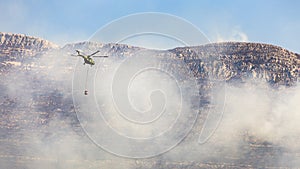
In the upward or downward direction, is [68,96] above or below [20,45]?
below

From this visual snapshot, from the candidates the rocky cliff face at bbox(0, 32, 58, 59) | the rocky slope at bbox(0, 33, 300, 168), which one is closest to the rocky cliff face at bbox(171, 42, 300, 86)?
the rocky slope at bbox(0, 33, 300, 168)

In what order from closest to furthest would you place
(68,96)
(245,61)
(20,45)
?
(245,61), (68,96), (20,45)

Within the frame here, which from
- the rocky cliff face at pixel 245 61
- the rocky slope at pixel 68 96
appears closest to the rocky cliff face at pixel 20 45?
the rocky slope at pixel 68 96

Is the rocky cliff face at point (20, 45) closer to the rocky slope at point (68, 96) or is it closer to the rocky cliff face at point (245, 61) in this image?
the rocky slope at point (68, 96)

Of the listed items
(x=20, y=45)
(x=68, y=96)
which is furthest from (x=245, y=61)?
(x=20, y=45)

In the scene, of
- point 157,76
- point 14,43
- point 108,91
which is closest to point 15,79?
point 14,43

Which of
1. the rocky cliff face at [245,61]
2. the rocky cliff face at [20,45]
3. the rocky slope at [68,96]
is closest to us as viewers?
the rocky slope at [68,96]

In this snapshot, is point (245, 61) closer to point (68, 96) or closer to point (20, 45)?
point (68, 96)

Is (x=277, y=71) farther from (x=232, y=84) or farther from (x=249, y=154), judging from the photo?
(x=249, y=154)
